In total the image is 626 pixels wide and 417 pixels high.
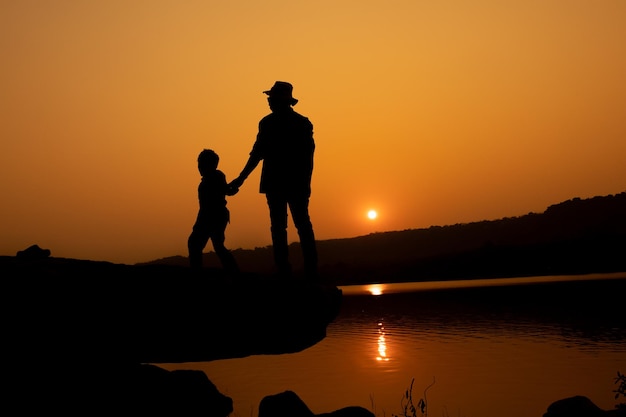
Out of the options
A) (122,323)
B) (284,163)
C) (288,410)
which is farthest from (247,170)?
(288,410)

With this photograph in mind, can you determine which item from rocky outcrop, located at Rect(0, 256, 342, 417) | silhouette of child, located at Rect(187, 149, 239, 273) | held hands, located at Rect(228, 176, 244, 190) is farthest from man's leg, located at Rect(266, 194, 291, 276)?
silhouette of child, located at Rect(187, 149, 239, 273)

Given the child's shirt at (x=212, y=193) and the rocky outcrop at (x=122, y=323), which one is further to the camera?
the child's shirt at (x=212, y=193)

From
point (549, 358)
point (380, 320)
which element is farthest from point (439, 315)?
point (549, 358)

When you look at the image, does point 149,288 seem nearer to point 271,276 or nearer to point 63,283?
point 63,283

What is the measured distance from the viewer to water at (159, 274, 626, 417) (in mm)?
35875

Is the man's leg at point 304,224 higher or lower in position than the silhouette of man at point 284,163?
lower

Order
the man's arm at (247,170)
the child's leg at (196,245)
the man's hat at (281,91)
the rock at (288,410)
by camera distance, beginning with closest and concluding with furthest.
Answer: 1. the man's hat at (281,91)
2. the man's arm at (247,170)
3. the child's leg at (196,245)
4. the rock at (288,410)

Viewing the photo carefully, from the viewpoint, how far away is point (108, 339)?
37.3 feet

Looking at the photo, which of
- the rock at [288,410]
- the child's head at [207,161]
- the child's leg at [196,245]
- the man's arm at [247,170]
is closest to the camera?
the man's arm at [247,170]

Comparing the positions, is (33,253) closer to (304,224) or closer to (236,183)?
(236,183)

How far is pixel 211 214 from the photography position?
1398 cm

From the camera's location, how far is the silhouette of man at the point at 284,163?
1278 centimetres

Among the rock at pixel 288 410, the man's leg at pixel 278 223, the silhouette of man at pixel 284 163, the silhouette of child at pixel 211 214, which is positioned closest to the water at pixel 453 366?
the rock at pixel 288 410

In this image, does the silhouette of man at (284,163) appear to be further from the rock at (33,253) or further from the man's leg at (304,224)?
the rock at (33,253)
